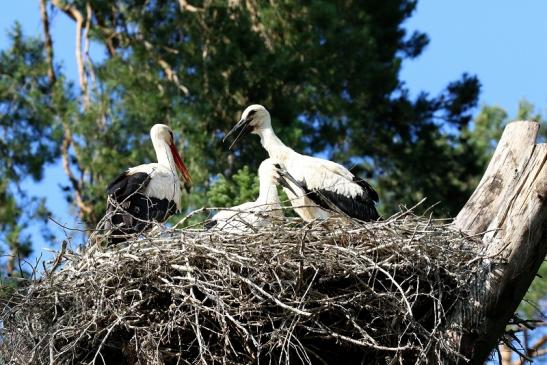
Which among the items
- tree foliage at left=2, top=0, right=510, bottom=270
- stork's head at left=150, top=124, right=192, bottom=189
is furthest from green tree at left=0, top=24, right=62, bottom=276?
stork's head at left=150, top=124, right=192, bottom=189

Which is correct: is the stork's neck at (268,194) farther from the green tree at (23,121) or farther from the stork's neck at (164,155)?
the green tree at (23,121)

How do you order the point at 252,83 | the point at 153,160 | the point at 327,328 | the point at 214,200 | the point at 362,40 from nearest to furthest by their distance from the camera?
the point at 327,328 < the point at 214,200 < the point at 153,160 < the point at 252,83 < the point at 362,40

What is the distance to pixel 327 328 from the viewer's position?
24.6 ft

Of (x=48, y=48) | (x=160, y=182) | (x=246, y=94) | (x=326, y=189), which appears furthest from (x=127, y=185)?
(x=48, y=48)

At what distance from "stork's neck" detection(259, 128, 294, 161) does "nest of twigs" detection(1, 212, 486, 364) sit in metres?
2.70

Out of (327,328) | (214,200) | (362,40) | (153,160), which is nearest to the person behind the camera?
(327,328)

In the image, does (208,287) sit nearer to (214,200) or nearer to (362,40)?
(214,200)

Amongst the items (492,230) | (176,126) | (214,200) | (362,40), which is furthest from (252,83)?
(492,230)

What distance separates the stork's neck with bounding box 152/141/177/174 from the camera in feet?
36.6

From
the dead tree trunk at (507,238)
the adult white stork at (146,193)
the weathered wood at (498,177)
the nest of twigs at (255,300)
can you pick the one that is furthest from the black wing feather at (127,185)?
the dead tree trunk at (507,238)

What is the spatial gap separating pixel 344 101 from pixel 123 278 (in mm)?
12393

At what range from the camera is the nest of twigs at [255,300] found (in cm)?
744

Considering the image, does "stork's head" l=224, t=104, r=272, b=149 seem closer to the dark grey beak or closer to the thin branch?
the dark grey beak

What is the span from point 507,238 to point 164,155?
13.7 feet
